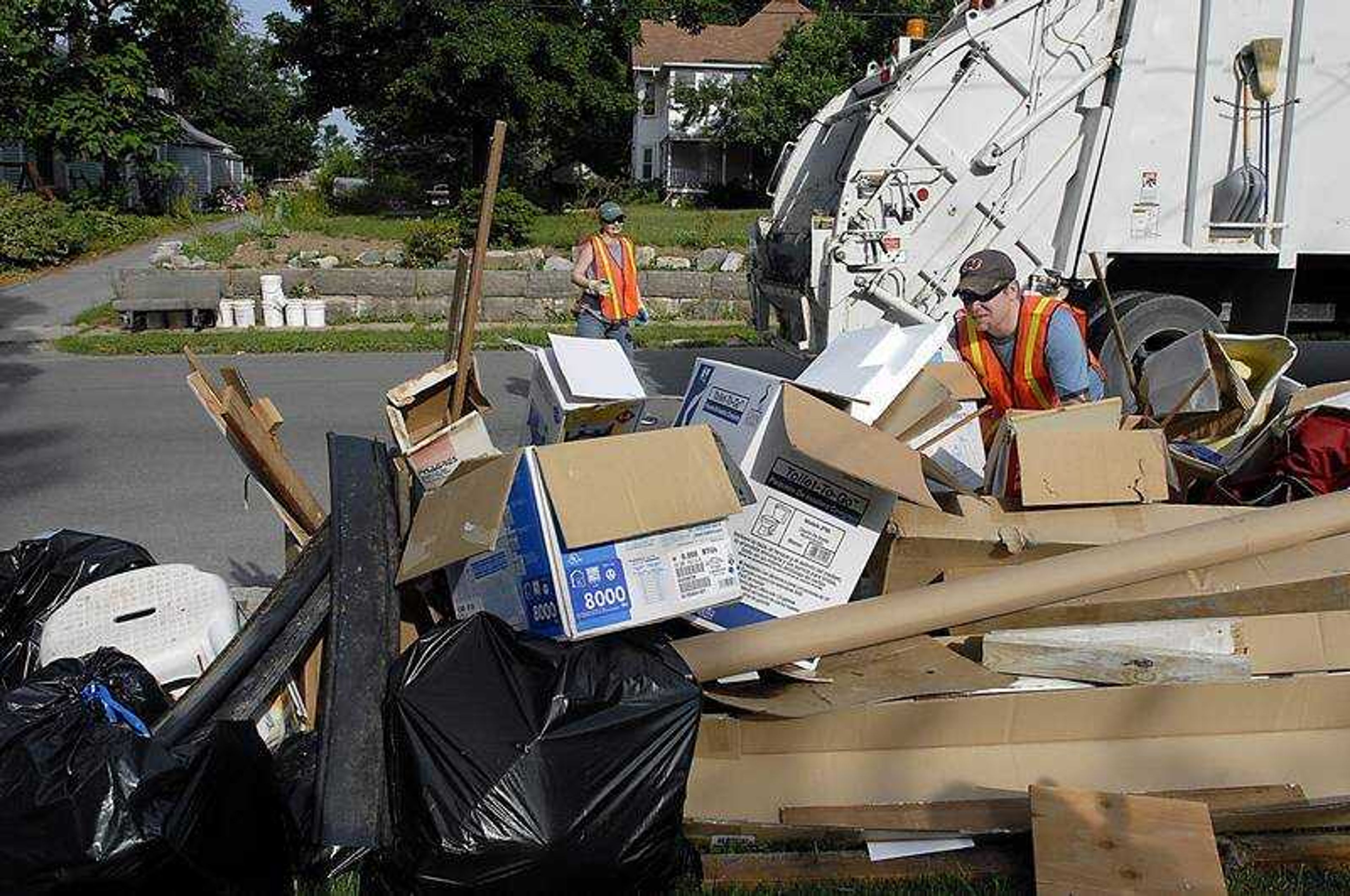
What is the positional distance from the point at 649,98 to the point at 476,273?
42.7 meters

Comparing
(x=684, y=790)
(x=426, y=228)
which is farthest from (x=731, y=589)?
(x=426, y=228)

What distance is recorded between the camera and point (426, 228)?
16.0m

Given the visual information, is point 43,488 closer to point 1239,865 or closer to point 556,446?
point 556,446

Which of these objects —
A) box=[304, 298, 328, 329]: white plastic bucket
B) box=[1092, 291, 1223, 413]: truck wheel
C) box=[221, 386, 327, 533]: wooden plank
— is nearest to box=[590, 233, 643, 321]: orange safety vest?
box=[1092, 291, 1223, 413]: truck wheel

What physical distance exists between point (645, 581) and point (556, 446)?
0.38m

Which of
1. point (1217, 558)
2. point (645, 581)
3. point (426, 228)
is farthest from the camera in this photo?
point (426, 228)

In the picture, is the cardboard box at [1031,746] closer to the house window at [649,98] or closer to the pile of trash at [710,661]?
the pile of trash at [710,661]

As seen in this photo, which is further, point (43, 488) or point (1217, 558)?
point (43, 488)

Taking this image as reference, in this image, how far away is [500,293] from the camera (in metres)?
13.5

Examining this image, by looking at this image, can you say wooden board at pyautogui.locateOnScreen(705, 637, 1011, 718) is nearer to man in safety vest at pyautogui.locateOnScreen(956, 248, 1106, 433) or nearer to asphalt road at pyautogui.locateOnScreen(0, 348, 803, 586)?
man in safety vest at pyautogui.locateOnScreen(956, 248, 1106, 433)

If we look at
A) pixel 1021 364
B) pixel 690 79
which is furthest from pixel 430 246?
pixel 690 79

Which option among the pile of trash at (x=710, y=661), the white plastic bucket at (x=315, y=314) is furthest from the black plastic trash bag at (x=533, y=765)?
the white plastic bucket at (x=315, y=314)

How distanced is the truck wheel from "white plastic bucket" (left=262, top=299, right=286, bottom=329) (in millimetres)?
9162

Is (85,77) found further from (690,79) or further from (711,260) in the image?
(711,260)
